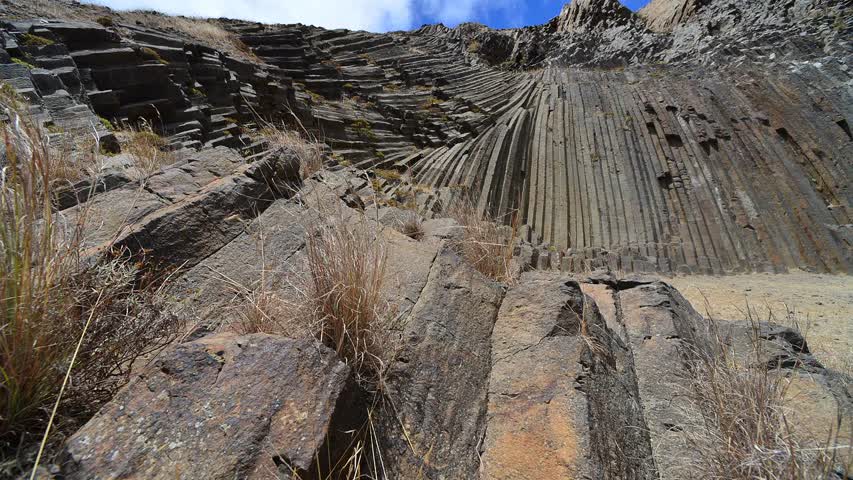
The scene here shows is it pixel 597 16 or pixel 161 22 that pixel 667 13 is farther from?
pixel 161 22

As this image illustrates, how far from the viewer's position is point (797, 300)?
19.3 ft

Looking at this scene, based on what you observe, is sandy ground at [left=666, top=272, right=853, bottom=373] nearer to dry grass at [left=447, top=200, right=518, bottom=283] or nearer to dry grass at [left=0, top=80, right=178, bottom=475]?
dry grass at [left=447, top=200, right=518, bottom=283]

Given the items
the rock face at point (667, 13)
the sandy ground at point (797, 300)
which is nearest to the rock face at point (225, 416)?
the sandy ground at point (797, 300)

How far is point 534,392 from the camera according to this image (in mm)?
1635

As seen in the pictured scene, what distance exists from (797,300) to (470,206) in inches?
226

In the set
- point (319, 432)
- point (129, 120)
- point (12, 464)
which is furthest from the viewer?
point (129, 120)

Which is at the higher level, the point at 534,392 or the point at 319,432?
the point at 319,432

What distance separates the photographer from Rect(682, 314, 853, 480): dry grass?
1109 mm

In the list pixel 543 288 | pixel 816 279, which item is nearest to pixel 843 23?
pixel 816 279

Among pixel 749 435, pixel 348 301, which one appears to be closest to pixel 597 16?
pixel 749 435

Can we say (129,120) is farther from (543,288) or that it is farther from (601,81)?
(601,81)

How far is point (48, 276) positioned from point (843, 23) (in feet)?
54.0

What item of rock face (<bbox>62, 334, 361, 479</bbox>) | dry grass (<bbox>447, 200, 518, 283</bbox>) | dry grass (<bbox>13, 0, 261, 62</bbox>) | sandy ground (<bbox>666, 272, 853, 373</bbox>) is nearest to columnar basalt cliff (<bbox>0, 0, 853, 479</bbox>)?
rock face (<bbox>62, 334, 361, 479</bbox>)

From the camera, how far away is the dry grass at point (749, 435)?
Answer: 1.11m
